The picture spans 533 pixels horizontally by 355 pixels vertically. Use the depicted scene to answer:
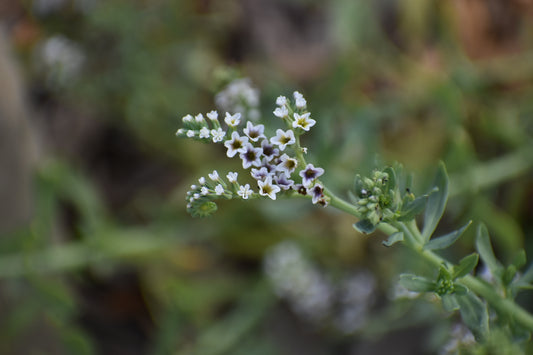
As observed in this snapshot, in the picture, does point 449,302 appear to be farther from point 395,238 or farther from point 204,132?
point 204,132

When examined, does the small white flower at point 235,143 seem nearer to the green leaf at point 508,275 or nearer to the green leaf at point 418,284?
the green leaf at point 418,284

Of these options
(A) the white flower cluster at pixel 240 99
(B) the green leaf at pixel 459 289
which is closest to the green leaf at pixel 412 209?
(B) the green leaf at pixel 459 289

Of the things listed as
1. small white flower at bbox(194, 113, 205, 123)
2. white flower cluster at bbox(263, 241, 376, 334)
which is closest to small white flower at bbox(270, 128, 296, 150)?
small white flower at bbox(194, 113, 205, 123)

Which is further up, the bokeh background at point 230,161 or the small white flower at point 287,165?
the bokeh background at point 230,161

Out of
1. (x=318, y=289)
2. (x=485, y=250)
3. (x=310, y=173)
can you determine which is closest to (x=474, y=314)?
(x=485, y=250)

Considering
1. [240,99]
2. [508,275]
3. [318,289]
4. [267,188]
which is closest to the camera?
[267,188]

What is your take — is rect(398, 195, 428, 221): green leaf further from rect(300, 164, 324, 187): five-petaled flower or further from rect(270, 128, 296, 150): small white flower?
→ rect(270, 128, 296, 150): small white flower

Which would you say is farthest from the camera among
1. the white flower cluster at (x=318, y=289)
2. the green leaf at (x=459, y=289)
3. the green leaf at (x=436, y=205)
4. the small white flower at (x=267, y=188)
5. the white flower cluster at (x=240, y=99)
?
the white flower cluster at (x=318, y=289)
